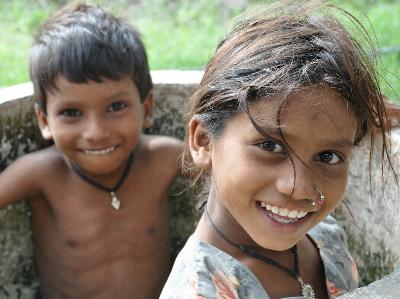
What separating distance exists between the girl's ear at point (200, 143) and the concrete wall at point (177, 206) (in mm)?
601

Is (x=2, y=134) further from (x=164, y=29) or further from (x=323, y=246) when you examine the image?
(x=164, y=29)

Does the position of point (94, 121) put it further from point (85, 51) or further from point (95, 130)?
point (85, 51)

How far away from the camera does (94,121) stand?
91.4 inches

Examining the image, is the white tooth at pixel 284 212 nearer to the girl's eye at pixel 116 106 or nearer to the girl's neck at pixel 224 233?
the girl's neck at pixel 224 233

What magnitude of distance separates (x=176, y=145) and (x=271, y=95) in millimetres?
1019

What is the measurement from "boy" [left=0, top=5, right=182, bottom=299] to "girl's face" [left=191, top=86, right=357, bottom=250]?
0.77m

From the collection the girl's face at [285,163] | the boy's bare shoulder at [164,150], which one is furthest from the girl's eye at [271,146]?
the boy's bare shoulder at [164,150]

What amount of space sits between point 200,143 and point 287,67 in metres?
0.31

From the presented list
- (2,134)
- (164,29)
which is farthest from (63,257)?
(164,29)

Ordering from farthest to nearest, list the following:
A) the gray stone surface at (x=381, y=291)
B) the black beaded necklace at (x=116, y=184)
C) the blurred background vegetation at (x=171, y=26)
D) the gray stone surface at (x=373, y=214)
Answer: the blurred background vegetation at (x=171, y=26) < the black beaded necklace at (x=116, y=184) < the gray stone surface at (x=373, y=214) < the gray stone surface at (x=381, y=291)

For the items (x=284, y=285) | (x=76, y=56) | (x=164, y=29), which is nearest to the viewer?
(x=284, y=285)

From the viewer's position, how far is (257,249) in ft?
5.87

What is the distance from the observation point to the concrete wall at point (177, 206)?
7.11 feet

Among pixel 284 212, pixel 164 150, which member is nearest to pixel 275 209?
pixel 284 212
